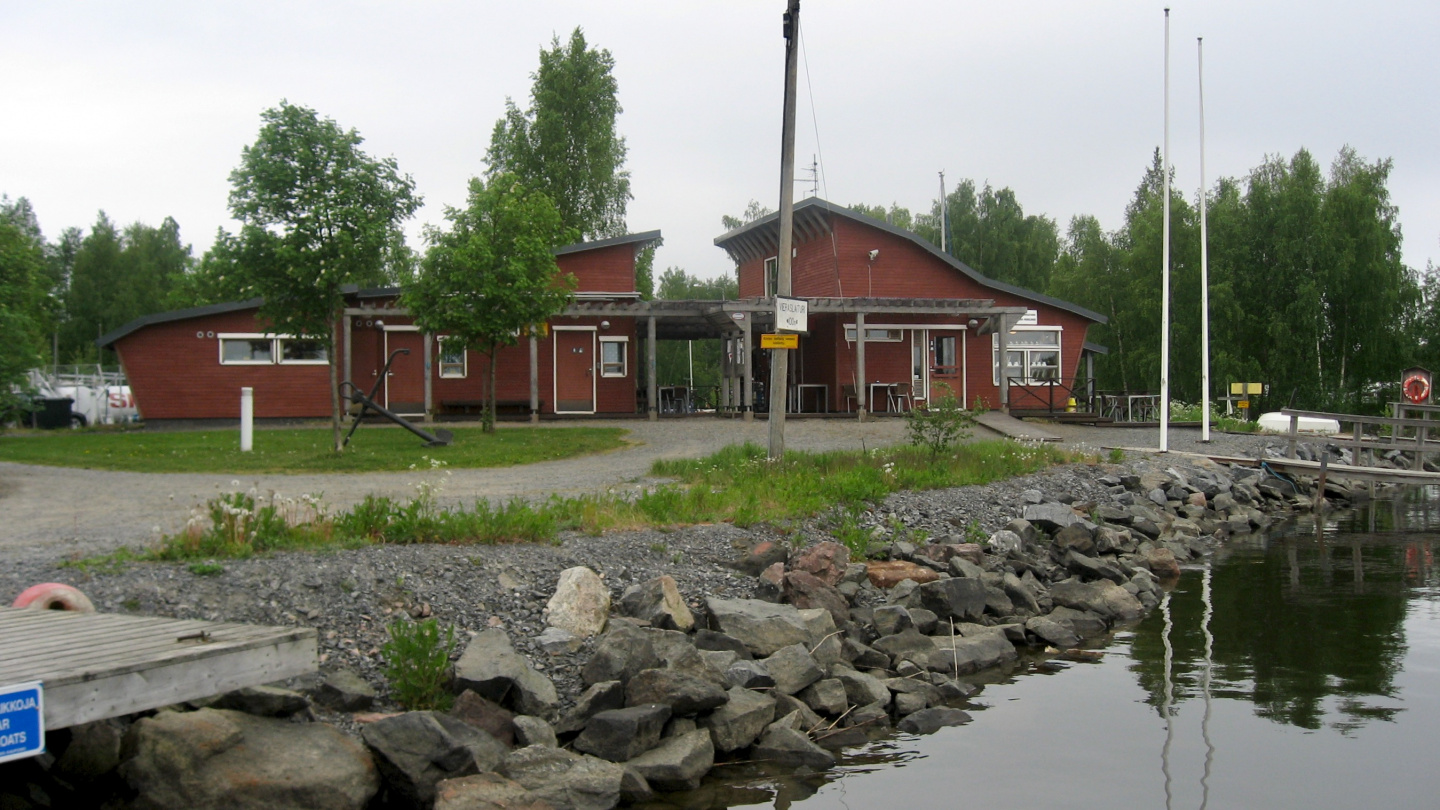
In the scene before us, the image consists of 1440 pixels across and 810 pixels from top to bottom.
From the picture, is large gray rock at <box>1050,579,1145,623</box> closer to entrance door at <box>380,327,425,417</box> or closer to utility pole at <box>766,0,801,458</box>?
utility pole at <box>766,0,801,458</box>

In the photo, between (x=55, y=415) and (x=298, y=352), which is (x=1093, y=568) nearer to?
(x=298, y=352)

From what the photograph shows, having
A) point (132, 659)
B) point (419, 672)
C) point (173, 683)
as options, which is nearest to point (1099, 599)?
point (419, 672)

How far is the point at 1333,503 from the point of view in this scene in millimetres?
23391

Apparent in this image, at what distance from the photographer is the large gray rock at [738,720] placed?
284 inches

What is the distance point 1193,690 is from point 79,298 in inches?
2536

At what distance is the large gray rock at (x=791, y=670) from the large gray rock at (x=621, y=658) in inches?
37.3

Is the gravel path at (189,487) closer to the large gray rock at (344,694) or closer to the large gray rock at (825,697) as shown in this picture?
the large gray rock at (344,694)

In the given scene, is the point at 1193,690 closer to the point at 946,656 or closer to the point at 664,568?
the point at 946,656

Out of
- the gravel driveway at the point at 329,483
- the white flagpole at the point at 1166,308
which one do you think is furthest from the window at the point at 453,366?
the white flagpole at the point at 1166,308

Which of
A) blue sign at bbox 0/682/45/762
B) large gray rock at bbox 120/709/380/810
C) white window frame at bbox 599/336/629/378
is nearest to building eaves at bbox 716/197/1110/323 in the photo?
white window frame at bbox 599/336/629/378

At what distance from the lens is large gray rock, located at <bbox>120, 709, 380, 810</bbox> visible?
18.4 feet

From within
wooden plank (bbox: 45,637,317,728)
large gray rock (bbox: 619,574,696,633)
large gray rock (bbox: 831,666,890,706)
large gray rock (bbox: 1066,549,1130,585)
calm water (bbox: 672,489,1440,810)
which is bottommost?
calm water (bbox: 672,489,1440,810)

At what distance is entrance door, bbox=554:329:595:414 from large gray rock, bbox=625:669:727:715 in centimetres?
2304

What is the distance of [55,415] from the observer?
107 feet
